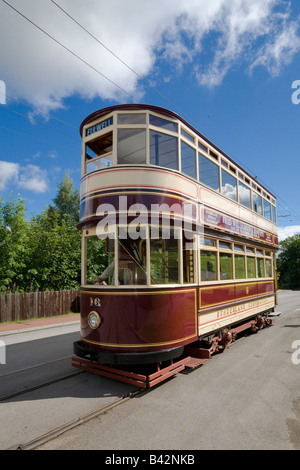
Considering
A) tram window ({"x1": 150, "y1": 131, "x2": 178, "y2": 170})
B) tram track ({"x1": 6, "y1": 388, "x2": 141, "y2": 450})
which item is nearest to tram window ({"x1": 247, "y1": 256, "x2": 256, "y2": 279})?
tram window ({"x1": 150, "y1": 131, "x2": 178, "y2": 170})

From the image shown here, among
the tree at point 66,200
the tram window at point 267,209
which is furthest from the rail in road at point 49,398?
the tree at point 66,200

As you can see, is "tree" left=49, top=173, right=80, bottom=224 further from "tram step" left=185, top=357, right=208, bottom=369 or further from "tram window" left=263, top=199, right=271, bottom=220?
"tram step" left=185, top=357, right=208, bottom=369

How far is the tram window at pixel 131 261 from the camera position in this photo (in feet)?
16.9

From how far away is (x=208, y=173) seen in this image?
689 centimetres

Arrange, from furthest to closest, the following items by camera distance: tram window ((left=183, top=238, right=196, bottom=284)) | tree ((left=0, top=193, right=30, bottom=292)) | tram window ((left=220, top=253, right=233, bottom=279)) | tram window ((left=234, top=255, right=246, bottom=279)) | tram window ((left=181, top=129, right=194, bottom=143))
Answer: tree ((left=0, top=193, right=30, bottom=292)) < tram window ((left=234, top=255, right=246, bottom=279)) < tram window ((left=220, top=253, right=233, bottom=279)) < tram window ((left=181, top=129, right=194, bottom=143)) < tram window ((left=183, top=238, right=196, bottom=284))

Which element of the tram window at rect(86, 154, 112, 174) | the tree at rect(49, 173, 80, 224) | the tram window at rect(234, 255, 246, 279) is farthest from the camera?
the tree at rect(49, 173, 80, 224)

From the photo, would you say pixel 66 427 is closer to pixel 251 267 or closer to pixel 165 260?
pixel 165 260

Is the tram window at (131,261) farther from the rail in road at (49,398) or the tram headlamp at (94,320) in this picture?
the rail in road at (49,398)

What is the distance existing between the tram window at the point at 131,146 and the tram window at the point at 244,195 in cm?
429

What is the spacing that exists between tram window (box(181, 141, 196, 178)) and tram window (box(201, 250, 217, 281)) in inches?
65.0

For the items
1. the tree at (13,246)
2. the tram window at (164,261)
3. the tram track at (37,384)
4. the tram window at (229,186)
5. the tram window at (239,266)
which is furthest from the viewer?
the tree at (13,246)

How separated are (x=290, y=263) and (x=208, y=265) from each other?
53.8m

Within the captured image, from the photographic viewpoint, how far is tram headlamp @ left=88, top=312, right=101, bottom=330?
5068 mm
